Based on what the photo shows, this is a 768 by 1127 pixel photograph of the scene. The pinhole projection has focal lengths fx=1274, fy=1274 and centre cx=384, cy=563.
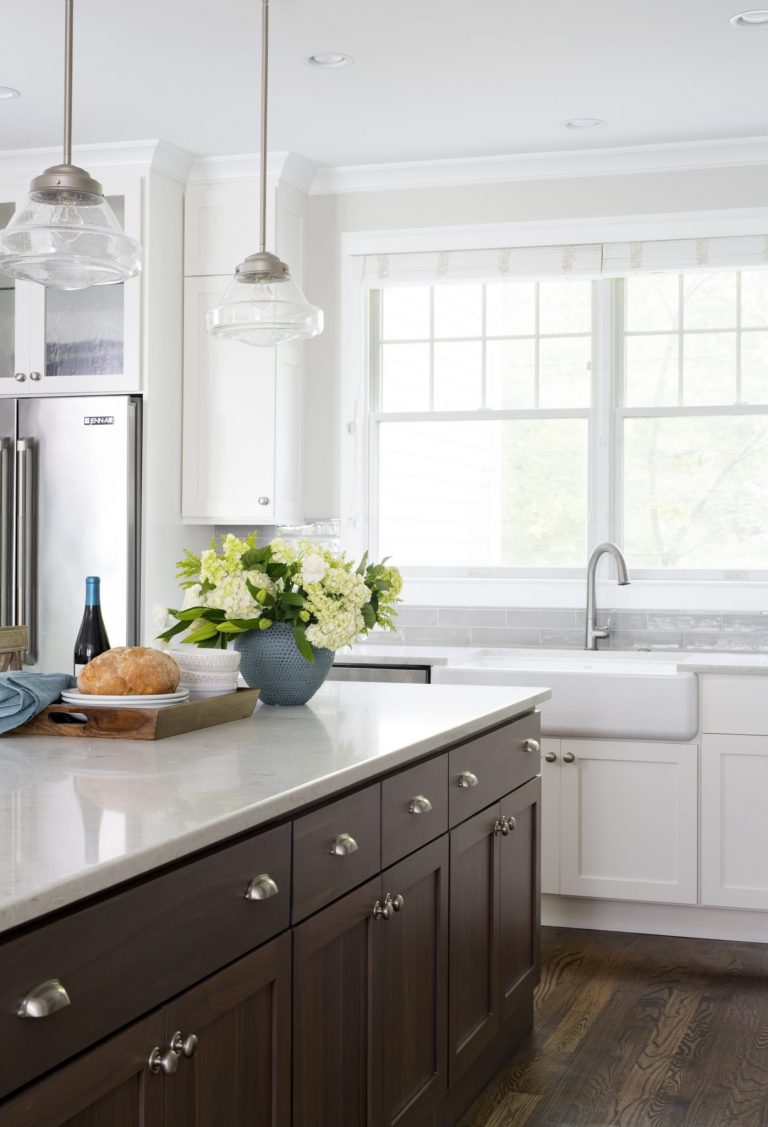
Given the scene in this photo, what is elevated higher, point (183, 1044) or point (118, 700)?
point (118, 700)

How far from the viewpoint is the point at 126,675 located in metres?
2.25

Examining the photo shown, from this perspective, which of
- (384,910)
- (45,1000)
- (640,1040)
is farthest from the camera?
(640,1040)

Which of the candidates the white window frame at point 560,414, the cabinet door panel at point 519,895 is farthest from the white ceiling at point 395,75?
the cabinet door panel at point 519,895

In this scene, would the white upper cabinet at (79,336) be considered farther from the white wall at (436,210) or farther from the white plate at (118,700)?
the white plate at (118,700)

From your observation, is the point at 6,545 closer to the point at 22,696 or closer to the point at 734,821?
the point at 22,696

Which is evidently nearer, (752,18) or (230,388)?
(752,18)

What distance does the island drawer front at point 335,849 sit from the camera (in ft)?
5.96

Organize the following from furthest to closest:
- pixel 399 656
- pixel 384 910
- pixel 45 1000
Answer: pixel 399 656 → pixel 384 910 → pixel 45 1000

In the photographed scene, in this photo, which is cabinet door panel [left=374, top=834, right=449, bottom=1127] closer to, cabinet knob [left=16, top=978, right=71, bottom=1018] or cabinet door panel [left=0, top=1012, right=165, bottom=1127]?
cabinet door panel [left=0, top=1012, right=165, bottom=1127]

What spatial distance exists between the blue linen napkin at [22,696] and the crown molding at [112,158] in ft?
9.26

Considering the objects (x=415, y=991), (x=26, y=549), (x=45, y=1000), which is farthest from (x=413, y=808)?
(x=26, y=549)

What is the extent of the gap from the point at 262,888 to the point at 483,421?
135 inches

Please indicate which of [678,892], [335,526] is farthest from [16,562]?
[678,892]

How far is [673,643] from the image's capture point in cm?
458
